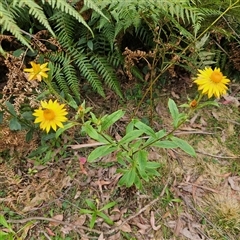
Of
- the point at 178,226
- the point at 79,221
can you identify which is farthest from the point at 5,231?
the point at 178,226

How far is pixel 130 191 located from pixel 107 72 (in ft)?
2.27

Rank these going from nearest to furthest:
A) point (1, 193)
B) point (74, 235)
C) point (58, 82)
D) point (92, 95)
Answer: point (74, 235) < point (1, 193) < point (58, 82) < point (92, 95)

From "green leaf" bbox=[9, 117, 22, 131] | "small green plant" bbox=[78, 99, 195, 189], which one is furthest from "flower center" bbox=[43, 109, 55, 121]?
→ "green leaf" bbox=[9, 117, 22, 131]

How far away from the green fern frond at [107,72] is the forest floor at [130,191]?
0.68ft

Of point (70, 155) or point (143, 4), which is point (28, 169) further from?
point (143, 4)

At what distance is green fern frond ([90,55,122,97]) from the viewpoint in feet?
7.21

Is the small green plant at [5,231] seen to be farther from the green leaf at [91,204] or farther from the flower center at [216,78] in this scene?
the flower center at [216,78]

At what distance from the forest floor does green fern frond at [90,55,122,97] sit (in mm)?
206

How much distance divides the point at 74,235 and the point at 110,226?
18 centimetres

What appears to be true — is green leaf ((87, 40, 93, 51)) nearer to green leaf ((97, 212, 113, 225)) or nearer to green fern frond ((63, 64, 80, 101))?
green fern frond ((63, 64, 80, 101))

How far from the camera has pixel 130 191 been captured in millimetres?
1976

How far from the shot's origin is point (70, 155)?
84.0 inches

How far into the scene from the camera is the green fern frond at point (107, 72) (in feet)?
7.21

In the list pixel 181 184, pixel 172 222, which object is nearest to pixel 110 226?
pixel 172 222
